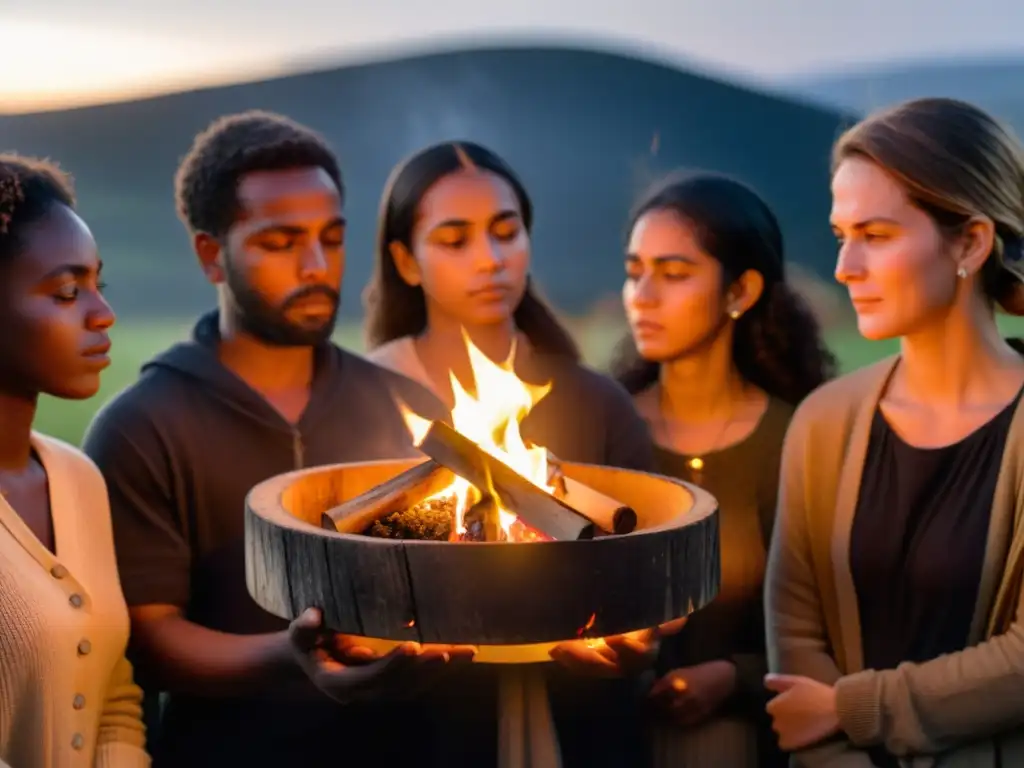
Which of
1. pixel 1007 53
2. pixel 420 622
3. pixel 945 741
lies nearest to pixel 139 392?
pixel 420 622

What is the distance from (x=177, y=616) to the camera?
2.54 metres

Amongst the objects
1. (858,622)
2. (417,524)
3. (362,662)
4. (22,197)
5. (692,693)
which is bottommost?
(692,693)

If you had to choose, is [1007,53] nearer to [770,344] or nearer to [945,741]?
[770,344]

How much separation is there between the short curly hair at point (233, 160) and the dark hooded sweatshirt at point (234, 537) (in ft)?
0.91

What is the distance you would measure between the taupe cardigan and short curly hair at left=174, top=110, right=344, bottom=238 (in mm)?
1346

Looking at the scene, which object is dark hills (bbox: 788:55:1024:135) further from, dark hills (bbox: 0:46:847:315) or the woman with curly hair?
the woman with curly hair

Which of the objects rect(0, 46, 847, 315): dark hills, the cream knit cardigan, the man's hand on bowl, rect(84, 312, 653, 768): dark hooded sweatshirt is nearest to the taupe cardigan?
rect(84, 312, 653, 768): dark hooded sweatshirt

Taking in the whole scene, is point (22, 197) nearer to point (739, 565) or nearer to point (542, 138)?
point (739, 565)

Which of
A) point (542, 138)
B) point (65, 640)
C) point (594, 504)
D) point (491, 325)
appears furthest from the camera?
point (542, 138)

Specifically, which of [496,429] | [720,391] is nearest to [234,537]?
[496,429]

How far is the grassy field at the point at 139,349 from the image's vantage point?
3.55m

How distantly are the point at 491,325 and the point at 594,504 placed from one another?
4.03 ft

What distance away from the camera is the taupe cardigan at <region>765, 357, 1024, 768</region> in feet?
7.91

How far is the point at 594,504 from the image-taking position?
1.99 metres
